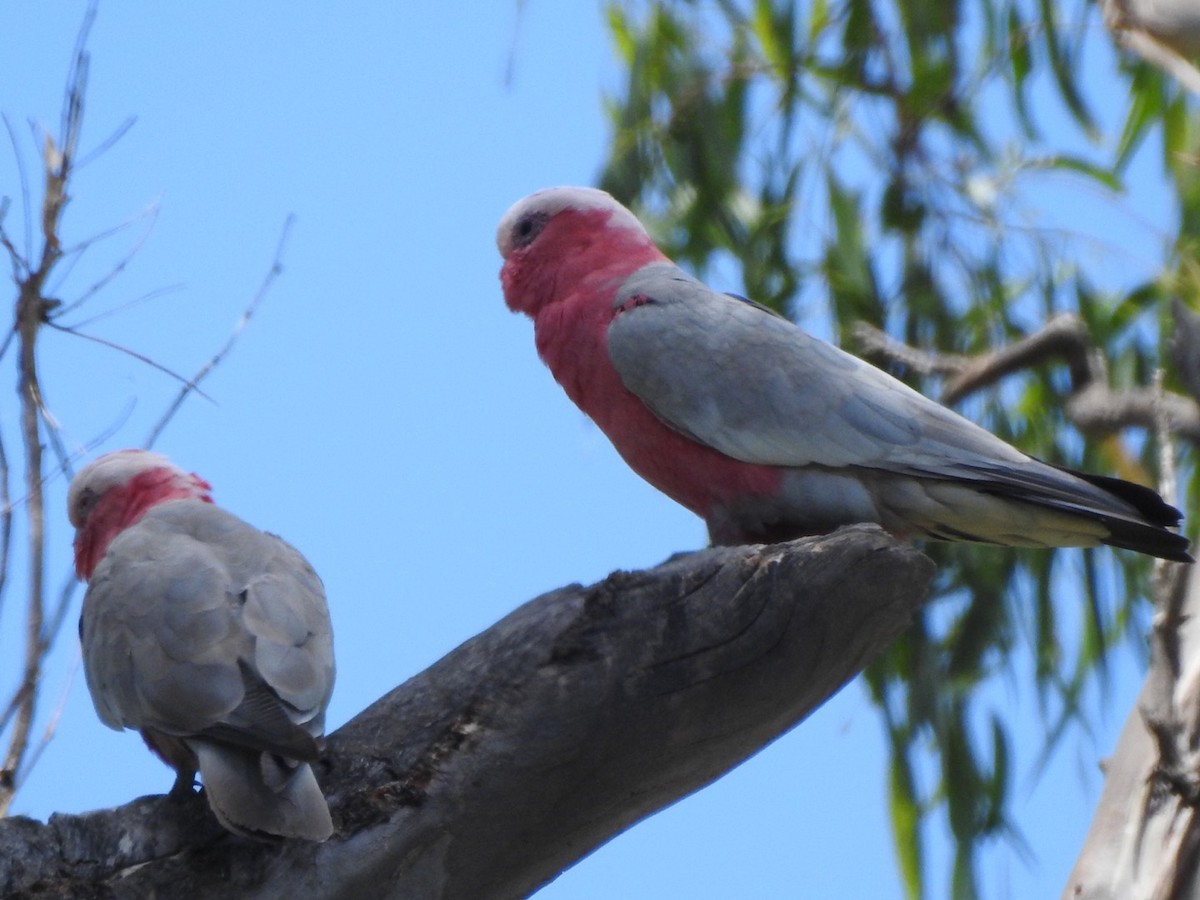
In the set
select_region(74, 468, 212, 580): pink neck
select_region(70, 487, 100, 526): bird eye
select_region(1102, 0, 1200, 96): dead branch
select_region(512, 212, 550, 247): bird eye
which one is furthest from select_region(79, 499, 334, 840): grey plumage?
select_region(1102, 0, 1200, 96): dead branch

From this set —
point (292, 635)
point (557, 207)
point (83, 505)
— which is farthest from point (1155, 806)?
point (83, 505)

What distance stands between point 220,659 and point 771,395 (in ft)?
4.15

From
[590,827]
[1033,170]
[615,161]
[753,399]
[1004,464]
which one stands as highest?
[615,161]

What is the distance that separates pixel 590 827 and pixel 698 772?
7.9 inches

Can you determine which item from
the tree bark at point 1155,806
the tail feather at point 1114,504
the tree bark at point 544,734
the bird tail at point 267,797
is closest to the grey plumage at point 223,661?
the bird tail at point 267,797

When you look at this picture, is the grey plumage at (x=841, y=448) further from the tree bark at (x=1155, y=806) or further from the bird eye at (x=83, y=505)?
the bird eye at (x=83, y=505)

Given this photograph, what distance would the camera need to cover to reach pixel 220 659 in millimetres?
2564

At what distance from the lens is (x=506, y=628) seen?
2627 millimetres

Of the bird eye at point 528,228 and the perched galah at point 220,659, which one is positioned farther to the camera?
the bird eye at point 528,228

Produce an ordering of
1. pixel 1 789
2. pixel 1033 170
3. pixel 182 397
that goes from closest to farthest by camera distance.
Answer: pixel 1 789 < pixel 182 397 < pixel 1033 170

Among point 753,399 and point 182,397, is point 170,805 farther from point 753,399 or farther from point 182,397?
point 753,399

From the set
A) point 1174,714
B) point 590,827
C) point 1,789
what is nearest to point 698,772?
point 590,827

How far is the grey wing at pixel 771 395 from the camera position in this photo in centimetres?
320

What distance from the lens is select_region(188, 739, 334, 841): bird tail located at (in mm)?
2287
